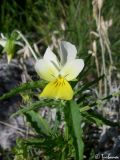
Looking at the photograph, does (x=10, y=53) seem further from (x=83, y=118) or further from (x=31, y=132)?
(x=31, y=132)

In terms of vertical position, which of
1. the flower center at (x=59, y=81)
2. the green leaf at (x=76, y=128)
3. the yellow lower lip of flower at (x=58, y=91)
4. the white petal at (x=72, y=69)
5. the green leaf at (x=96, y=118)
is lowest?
the green leaf at (x=76, y=128)

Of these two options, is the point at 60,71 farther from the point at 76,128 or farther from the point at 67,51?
the point at 76,128

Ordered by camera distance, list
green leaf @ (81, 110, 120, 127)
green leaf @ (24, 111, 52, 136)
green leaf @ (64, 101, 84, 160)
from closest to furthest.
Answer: green leaf @ (64, 101, 84, 160) → green leaf @ (81, 110, 120, 127) → green leaf @ (24, 111, 52, 136)

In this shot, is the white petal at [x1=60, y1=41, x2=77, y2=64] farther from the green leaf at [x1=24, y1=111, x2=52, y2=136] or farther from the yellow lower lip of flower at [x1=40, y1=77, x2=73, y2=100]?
the green leaf at [x1=24, y1=111, x2=52, y2=136]

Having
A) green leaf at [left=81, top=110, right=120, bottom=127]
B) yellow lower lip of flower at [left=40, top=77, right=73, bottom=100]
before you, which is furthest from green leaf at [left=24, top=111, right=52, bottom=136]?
yellow lower lip of flower at [left=40, top=77, right=73, bottom=100]

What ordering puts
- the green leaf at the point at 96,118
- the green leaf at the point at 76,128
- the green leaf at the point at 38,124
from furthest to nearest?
the green leaf at the point at 38,124 → the green leaf at the point at 96,118 → the green leaf at the point at 76,128

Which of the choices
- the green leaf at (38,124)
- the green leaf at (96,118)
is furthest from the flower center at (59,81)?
the green leaf at (38,124)

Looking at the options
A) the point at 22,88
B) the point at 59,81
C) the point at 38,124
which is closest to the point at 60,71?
the point at 59,81

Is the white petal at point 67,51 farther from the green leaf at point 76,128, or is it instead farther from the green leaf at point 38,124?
the green leaf at point 38,124
